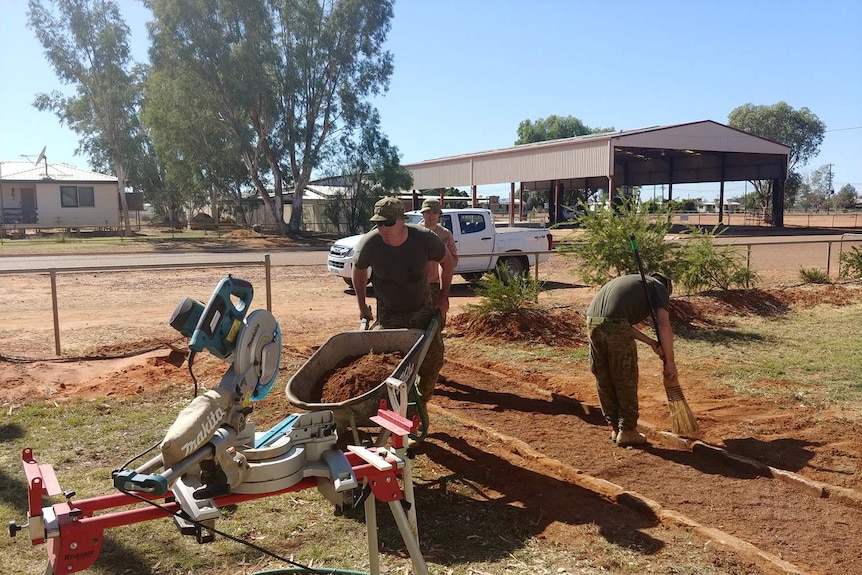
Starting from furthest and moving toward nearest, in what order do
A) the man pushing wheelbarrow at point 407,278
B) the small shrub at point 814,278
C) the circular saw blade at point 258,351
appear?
the small shrub at point 814,278 < the man pushing wheelbarrow at point 407,278 < the circular saw blade at point 258,351

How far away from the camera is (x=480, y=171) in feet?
134

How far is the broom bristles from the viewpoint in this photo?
18.4 ft

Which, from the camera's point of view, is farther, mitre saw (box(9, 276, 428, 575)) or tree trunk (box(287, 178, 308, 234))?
tree trunk (box(287, 178, 308, 234))

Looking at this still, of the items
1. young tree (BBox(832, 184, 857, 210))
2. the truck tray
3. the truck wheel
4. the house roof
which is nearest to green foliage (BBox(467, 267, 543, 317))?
the truck wheel

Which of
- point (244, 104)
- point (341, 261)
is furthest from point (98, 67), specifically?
point (341, 261)

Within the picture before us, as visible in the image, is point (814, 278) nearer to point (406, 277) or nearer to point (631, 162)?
point (406, 277)

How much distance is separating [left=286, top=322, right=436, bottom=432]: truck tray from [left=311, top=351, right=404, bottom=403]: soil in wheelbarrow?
56 mm

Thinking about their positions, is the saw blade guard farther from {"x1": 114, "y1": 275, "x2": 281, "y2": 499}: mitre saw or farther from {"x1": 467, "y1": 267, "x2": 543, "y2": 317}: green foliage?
{"x1": 467, "y1": 267, "x2": 543, "y2": 317}: green foliage

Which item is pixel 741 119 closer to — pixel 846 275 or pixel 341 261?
pixel 846 275

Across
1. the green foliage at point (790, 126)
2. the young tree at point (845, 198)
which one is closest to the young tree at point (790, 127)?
the green foliage at point (790, 126)

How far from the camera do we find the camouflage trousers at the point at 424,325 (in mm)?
5418

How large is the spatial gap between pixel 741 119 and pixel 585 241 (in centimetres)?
7012

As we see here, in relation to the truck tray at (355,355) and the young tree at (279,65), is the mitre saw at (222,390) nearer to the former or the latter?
the truck tray at (355,355)

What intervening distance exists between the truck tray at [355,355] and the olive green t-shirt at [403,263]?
0.74 metres
